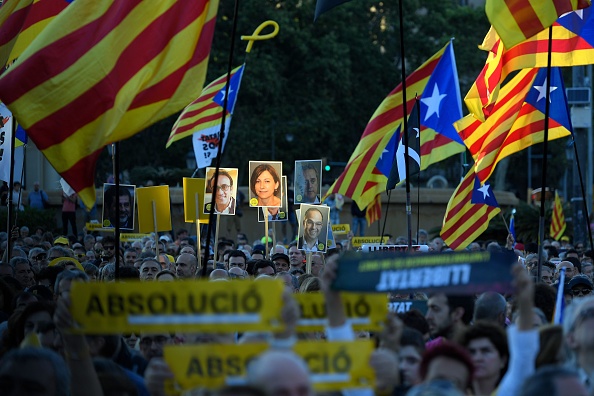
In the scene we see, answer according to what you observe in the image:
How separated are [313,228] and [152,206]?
6.93 feet

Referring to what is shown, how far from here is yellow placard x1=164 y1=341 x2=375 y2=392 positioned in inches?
206

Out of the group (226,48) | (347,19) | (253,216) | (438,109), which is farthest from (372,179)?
(347,19)

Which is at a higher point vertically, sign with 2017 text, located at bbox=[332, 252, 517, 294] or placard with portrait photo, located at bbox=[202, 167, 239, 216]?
placard with portrait photo, located at bbox=[202, 167, 239, 216]

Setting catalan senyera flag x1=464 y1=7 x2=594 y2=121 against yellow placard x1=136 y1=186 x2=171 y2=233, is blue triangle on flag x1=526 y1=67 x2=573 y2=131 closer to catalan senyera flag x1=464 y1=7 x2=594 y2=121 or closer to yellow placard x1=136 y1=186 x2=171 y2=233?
catalan senyera flag x1=464 y1=7 x2=594 y2=121

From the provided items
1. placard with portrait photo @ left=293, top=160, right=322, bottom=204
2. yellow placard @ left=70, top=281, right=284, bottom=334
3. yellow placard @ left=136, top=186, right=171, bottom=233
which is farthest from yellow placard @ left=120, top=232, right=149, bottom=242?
yellow placard @ left=70, top=281, right=284, bottom=334

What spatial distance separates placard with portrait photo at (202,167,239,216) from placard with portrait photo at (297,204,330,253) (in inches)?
37.3

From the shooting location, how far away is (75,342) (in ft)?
19.1

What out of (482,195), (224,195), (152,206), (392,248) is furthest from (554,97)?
(152,206)

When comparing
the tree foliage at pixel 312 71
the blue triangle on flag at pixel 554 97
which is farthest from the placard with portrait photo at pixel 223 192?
the tree foliage at pixel 312 71

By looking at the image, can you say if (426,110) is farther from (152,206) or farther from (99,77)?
(99,77)

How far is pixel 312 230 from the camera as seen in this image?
16.9 metres

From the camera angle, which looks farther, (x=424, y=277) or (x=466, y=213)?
(x=466, y=213)

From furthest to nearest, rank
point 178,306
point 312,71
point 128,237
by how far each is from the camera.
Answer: point 312,71 → point 128,237 → point 178,306

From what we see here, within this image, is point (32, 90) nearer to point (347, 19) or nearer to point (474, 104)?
point (474, 104)
